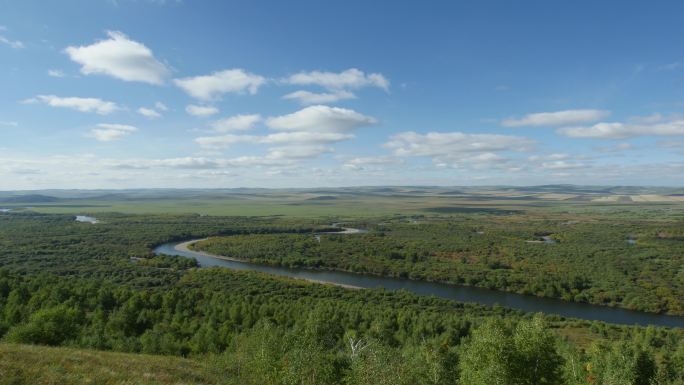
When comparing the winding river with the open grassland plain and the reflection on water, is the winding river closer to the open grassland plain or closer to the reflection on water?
the reflection on water

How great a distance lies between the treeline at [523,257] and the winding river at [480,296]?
2.26 m

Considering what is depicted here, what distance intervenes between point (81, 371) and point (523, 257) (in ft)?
326

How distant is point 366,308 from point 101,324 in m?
32.2

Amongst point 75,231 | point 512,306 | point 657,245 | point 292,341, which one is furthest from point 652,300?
point 75,231

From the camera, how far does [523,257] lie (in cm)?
9575

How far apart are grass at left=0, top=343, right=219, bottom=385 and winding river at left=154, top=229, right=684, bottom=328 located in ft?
190

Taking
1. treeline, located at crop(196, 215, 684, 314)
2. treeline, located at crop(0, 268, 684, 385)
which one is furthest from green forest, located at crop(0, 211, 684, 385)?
treeline, located at crop(196, 215, 684, 314)

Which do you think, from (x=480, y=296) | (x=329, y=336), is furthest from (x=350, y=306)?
(x=480, y=296)

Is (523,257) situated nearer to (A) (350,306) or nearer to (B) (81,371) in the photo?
(A) (350,306)

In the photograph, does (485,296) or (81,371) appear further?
(485,296)

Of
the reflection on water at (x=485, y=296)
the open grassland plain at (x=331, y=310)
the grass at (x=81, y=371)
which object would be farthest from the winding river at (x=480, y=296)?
the grass at (x=81, y=371)

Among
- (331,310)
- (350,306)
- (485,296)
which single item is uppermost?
(331,310)

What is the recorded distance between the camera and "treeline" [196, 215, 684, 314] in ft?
227

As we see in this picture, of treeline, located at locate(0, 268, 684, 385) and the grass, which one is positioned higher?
the grass
